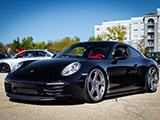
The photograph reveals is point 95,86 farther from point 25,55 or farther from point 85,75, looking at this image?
point 25,55

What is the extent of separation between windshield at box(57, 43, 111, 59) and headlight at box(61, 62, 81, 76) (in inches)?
34.9

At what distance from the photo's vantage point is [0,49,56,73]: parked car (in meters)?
13.4

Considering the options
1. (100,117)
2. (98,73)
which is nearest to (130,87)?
(98,73)

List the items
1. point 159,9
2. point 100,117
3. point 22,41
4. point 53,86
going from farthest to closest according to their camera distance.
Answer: point 22,41, point 159,9, point 53,86, point 100,117

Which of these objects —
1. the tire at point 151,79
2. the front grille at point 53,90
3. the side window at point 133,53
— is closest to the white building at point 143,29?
the tire at point 151,79

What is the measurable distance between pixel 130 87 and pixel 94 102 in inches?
50.4

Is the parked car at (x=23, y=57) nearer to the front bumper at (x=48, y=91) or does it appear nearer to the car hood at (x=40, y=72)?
the car hood at (x=40, y=72)

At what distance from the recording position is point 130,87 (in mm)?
5406

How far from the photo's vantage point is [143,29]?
246ft

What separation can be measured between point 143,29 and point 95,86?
73.8 metres

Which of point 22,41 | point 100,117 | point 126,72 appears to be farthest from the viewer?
point 22,41

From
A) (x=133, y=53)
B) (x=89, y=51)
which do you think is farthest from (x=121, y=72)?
(x=133, y=53)

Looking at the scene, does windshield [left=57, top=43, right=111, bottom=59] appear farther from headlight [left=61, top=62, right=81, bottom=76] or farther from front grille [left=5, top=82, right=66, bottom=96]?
front grille [left=5, top=82, right=66, bottom=96]

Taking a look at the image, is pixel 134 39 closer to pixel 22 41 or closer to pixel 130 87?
pixel 22 41
